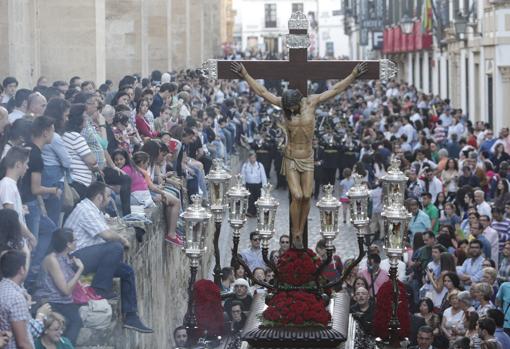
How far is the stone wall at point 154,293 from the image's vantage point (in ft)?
41.3

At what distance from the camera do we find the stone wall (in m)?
12.6

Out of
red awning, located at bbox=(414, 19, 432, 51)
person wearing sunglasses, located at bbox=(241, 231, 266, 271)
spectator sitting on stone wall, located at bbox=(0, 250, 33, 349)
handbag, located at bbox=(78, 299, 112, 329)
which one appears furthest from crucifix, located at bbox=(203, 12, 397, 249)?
red awning, located at bbox=(414, 19, 432, 51)

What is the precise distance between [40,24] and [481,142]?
394 inches

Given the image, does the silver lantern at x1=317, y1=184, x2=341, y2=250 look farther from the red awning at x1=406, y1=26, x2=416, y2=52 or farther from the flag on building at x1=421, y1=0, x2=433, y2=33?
the red awning at x1=406, y1=26, x2=416, y2=52

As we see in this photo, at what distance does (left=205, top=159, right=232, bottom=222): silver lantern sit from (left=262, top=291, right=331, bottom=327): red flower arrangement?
5.76 feet

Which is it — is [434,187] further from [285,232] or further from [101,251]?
[101,251]

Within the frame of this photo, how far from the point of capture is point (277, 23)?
13262 centimetres

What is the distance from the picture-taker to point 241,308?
1420 cm

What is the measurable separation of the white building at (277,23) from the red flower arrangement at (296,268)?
113 metres

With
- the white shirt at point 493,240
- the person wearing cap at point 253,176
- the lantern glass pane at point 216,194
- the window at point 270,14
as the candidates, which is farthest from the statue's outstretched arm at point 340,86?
the window at point 270,14

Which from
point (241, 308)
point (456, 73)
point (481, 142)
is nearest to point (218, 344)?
point (241, 308)

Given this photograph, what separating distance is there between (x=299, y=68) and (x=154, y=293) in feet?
13.1

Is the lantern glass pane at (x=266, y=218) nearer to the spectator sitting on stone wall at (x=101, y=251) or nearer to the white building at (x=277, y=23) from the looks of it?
the spectator sitting on stone wall at (x=101, y=251)

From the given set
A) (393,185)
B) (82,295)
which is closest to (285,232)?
(393,185)
